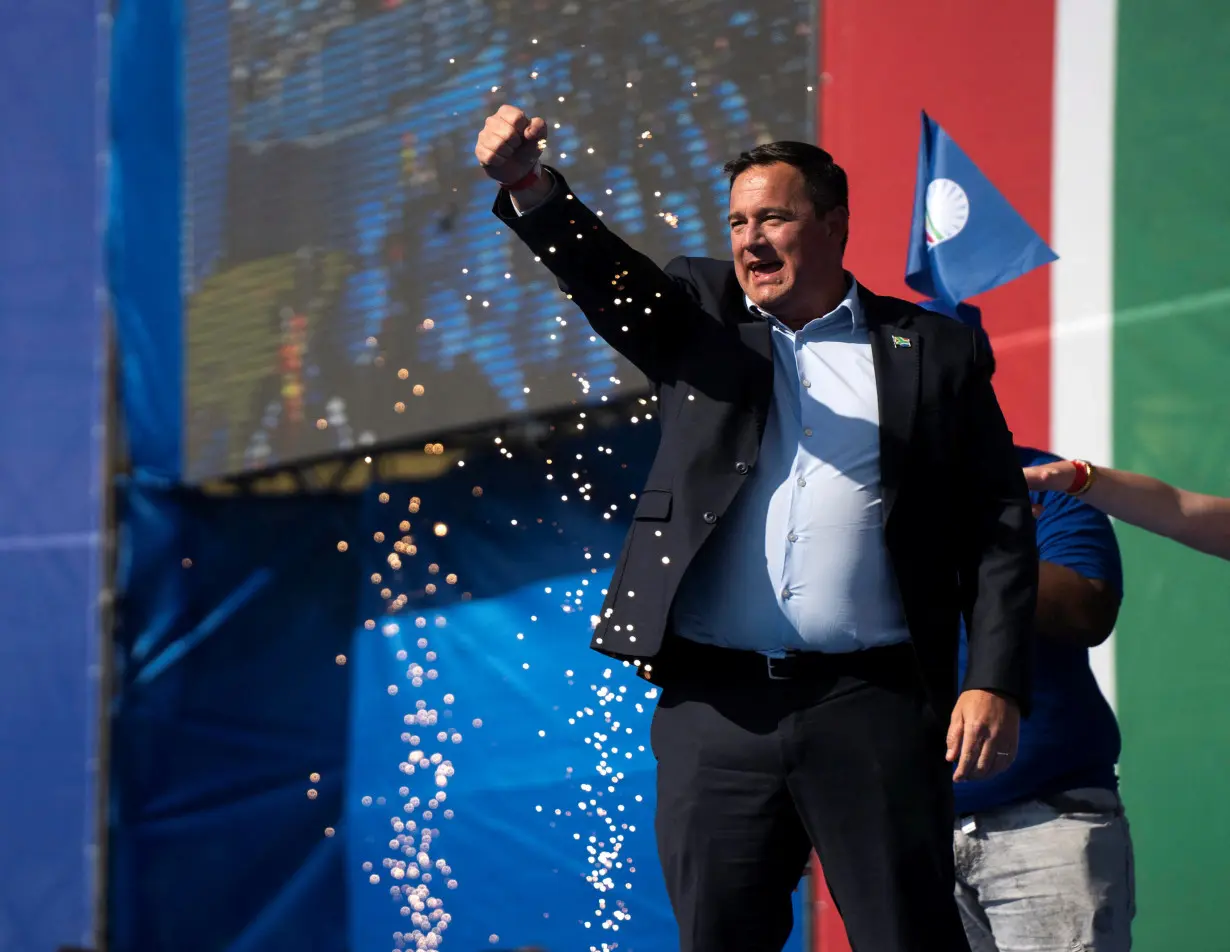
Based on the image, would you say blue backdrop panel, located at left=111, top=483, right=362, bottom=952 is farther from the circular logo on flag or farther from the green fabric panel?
the green fabric panel

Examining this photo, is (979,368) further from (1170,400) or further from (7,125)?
(7,125)

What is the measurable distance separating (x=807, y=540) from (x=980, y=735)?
13.0 inches

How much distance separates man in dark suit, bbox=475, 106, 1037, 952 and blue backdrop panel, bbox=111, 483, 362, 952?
329 centimetres

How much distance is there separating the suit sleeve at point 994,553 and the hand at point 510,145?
0.67 meters

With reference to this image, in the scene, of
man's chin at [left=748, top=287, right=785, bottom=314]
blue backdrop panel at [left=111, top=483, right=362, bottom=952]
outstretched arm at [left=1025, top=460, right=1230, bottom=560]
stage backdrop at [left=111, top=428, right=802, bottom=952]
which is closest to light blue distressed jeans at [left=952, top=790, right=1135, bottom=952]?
outstretched arm at [left=1025, top=460, right=1230, bottom=560]

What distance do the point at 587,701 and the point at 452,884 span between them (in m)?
0.77

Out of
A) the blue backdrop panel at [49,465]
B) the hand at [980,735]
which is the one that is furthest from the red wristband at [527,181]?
the blue backdrop panel at [49,465]

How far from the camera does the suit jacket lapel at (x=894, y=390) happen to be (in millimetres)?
2043

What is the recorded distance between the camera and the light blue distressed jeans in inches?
97.5

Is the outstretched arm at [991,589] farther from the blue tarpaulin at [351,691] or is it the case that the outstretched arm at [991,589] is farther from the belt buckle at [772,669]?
the blue tarpaulin at [351,691]

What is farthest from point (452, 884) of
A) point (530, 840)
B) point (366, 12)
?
point (366, 12)

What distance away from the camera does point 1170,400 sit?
331 centimetres

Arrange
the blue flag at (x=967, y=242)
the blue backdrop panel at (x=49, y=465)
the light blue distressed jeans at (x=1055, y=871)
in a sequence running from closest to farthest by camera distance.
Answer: the light blue distressed jeans at (x=1055, y=871), the blue flag at (x=967, y=242), the blue backdrop panel at (x=49, y=465)

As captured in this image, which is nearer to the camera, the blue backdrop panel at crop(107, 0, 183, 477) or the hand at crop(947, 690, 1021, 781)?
the hand at crop(947, 690, 1021, 781)
